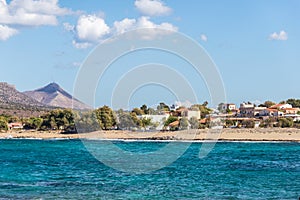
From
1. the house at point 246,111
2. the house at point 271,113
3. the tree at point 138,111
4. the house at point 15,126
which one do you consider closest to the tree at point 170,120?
the tree at point 138,111

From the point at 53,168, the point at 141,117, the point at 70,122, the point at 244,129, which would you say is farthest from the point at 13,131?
the point at 53,168

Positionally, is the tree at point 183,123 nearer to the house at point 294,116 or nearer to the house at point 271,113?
the house at point 271,113

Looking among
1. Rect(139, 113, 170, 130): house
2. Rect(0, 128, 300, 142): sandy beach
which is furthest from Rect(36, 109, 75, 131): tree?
Rect(139, 113, 170, 130): house

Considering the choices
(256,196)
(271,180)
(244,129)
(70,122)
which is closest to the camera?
(256,196)

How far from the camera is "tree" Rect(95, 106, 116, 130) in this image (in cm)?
14112

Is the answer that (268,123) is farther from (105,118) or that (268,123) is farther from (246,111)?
(105,118)

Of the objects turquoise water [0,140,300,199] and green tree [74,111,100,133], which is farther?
green tree [74,111,100,133]

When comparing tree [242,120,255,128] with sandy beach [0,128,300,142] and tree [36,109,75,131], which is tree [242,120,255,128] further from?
tree [36,109,75,131]

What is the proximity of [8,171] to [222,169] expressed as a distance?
17.3 meters

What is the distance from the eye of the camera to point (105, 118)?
14300cm

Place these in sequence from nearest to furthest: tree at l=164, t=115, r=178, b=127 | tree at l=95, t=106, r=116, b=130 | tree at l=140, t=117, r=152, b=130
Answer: tree at l=95, t=106, r=116, b=130 < tree at l=140, t=117, r=152, b=130 < tree at l=164, t=115, r=178, b=127

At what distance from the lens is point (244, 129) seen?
14100cm

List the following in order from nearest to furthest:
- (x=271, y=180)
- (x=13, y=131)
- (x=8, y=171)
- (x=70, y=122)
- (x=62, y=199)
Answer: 1. (x=62, y=199)
2. (x=271, y=180)
3. (x=8, y=171)
4. (x=70, y=122)
5. (x=13, y=131)

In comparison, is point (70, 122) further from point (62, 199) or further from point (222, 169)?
point (62, 199)
